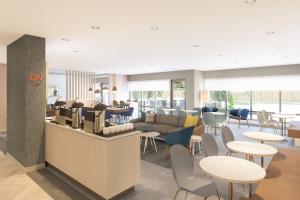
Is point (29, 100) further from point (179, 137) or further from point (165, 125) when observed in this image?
point (165, 125)

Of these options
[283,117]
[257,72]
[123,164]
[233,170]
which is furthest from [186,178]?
Result: [257,72]

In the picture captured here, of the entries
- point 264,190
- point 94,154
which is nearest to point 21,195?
point 94,154

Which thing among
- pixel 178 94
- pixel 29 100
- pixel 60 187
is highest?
pixel 178 94

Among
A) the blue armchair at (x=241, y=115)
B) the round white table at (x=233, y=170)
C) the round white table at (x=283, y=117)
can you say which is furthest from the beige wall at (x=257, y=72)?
the round white table at (x=233, y=170)

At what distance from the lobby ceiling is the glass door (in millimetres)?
5454

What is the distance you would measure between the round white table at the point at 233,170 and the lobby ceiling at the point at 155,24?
2022 mm

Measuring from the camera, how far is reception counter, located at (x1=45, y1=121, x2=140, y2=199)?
8.61ft

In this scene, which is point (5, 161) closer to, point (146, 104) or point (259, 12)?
point (259, 12)

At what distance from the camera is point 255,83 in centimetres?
897

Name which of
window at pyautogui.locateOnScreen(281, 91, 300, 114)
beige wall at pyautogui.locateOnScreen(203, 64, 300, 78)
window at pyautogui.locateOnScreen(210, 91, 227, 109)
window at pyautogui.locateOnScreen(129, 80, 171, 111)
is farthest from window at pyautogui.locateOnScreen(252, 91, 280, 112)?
window at pyautogui.locateOnScreen(129, 80, 171, 111)

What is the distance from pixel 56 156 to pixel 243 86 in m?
8.62

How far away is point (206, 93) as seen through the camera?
9750mm

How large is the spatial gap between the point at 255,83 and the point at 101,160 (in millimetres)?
8588

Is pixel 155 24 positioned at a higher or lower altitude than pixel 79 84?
higher
